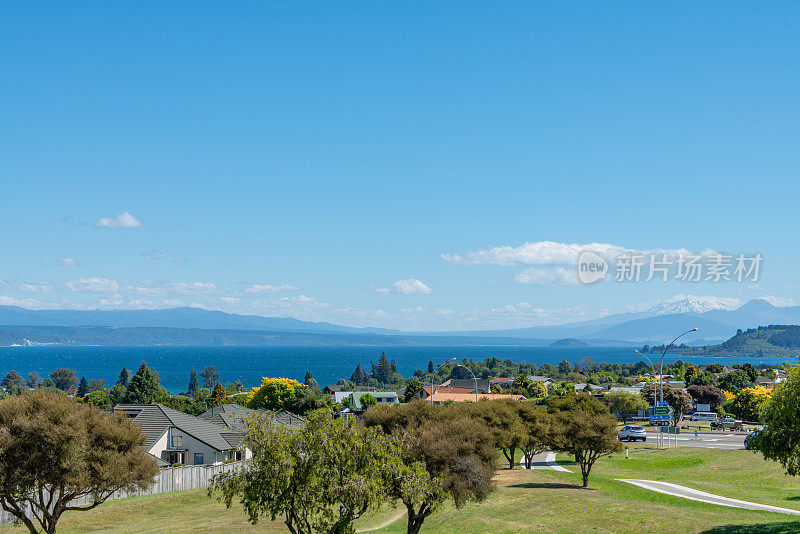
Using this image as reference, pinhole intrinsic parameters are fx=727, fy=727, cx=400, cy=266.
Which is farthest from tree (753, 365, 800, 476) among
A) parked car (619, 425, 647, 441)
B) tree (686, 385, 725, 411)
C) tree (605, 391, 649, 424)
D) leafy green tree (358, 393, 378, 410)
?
leafy green tree (358, 393, 378, 410)

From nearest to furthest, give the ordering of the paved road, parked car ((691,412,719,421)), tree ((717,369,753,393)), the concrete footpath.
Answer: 1. the concrete footpath
2. the paved road
3. parked car ((691,412,719,421))
4. tree ((717,369,753,393))

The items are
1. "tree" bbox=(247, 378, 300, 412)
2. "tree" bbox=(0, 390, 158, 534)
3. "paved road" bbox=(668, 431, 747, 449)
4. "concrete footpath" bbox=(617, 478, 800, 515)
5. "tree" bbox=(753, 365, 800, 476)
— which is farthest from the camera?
"tree" bbox=(247, 378, 300, 412)

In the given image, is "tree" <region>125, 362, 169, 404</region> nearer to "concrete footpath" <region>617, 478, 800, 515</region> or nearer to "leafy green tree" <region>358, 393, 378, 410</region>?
"leafy green tree" <region>358, 393, 378, 410</region>

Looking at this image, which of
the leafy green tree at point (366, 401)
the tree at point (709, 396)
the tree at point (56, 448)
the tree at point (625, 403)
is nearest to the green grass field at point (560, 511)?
the tree at point (56, 448)

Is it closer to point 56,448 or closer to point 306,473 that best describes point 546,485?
point 56,448

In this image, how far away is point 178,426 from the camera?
72250mm

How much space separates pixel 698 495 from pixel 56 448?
110ft

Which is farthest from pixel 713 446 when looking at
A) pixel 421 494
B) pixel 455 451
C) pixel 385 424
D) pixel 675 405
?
pixel 421 494

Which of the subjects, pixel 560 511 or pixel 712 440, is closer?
pixel 560 511

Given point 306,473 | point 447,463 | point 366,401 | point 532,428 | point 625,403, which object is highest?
point 306,473

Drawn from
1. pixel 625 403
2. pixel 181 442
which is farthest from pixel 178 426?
pixel 625 403

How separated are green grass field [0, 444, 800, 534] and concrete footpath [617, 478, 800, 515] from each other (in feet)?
3.17

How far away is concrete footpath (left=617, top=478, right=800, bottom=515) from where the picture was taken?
35.7 meters

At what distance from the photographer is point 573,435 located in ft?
153
